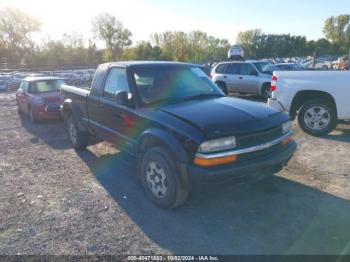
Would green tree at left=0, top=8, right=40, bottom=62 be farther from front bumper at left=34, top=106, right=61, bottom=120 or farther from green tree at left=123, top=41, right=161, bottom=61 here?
front bumper at left=34, top=106, right=61, bottom=120

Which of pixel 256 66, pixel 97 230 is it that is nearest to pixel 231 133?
pixel 97 230

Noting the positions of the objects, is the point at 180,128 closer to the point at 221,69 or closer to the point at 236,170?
the point at 236,170

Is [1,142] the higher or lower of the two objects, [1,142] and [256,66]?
the lower

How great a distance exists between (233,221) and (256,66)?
11132 mm

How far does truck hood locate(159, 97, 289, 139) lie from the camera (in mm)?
3592

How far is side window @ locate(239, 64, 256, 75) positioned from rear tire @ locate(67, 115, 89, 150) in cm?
921

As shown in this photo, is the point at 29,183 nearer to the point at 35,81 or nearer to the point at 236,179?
the point at 236,179

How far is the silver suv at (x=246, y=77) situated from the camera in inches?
526

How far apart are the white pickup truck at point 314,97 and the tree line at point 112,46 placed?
49682 mm

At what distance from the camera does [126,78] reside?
4.77 metres

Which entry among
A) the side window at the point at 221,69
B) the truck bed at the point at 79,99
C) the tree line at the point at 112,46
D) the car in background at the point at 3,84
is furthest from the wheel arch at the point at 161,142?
the tree line at the point at 112,46

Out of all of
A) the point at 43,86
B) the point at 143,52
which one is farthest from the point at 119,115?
the point at 143,52

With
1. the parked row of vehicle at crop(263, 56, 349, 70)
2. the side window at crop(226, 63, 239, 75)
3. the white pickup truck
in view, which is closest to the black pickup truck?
the white pickup truck

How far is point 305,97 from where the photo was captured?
7.47m
